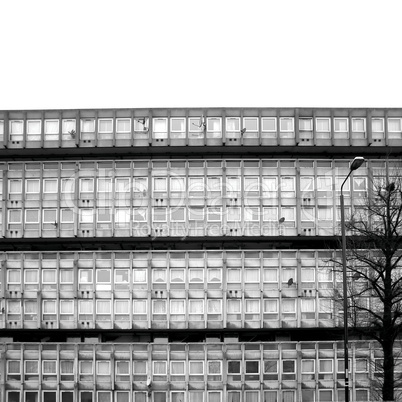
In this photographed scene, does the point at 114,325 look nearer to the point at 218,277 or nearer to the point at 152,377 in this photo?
the point at 152,377

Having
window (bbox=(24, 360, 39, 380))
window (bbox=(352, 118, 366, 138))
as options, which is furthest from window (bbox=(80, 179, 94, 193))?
window (bbox=(352, 118, 366, 138))

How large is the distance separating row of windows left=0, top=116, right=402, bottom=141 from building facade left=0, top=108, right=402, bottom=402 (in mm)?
89

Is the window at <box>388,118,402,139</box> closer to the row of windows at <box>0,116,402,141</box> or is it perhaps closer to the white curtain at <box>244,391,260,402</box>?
the row of windows at <box>0,116,402,141</box>

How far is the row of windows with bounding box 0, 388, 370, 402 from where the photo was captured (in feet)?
128

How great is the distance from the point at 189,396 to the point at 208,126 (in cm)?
1634

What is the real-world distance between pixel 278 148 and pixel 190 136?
18.7ft

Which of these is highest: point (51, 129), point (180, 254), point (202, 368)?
point (51, 129)

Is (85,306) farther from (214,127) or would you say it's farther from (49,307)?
(214,127)

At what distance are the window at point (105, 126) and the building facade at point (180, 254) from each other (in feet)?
0.21

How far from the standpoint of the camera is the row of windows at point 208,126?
42281 mm

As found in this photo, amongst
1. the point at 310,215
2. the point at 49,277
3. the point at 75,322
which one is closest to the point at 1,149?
the point at 49,277

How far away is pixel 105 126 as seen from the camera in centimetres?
4250

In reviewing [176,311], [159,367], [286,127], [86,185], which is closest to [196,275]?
[176,311]

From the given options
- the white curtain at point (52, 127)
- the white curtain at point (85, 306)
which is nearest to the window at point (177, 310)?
the white curtain at point (85, 306)
